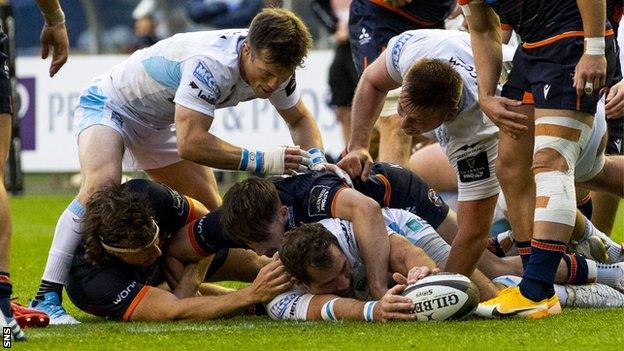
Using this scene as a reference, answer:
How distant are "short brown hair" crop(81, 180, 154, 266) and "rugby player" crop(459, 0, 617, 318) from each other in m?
1.60

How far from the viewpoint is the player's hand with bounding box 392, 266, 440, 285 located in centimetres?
570

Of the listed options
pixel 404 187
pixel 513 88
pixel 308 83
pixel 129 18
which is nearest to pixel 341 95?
pixel 308 83

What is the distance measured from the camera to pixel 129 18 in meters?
19.4

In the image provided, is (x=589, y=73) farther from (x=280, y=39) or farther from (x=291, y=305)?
(x=291, y=305)

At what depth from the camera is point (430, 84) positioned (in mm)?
5969

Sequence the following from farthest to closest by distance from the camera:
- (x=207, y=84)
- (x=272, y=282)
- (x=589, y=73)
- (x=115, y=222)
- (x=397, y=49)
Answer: (x=397, y=49)
(x=207, y=84)
(x=115, y=222)
(x=272, y=282)
(x=589, y=73)

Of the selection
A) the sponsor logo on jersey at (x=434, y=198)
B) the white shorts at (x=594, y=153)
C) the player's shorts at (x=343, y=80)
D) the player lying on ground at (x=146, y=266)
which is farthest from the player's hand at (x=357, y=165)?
the player's shorts at (x=343, y=80)

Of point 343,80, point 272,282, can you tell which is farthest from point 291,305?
point 343,80

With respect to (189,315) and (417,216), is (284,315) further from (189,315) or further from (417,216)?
(417,216)

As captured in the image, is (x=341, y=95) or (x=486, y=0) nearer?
(x=486, y=0)

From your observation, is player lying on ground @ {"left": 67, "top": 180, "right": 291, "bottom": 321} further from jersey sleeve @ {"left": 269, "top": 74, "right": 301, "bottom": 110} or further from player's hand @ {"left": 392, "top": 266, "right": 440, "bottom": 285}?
jersey sleeve @ {"left": 269, "top": 74, "right": 301, "bottom": 110}

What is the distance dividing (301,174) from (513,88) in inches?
43.9

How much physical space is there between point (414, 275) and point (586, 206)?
2.29m

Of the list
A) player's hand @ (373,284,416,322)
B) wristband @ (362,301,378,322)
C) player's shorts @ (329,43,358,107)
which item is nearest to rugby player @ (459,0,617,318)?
player's hand @ (373,284,416,322)
